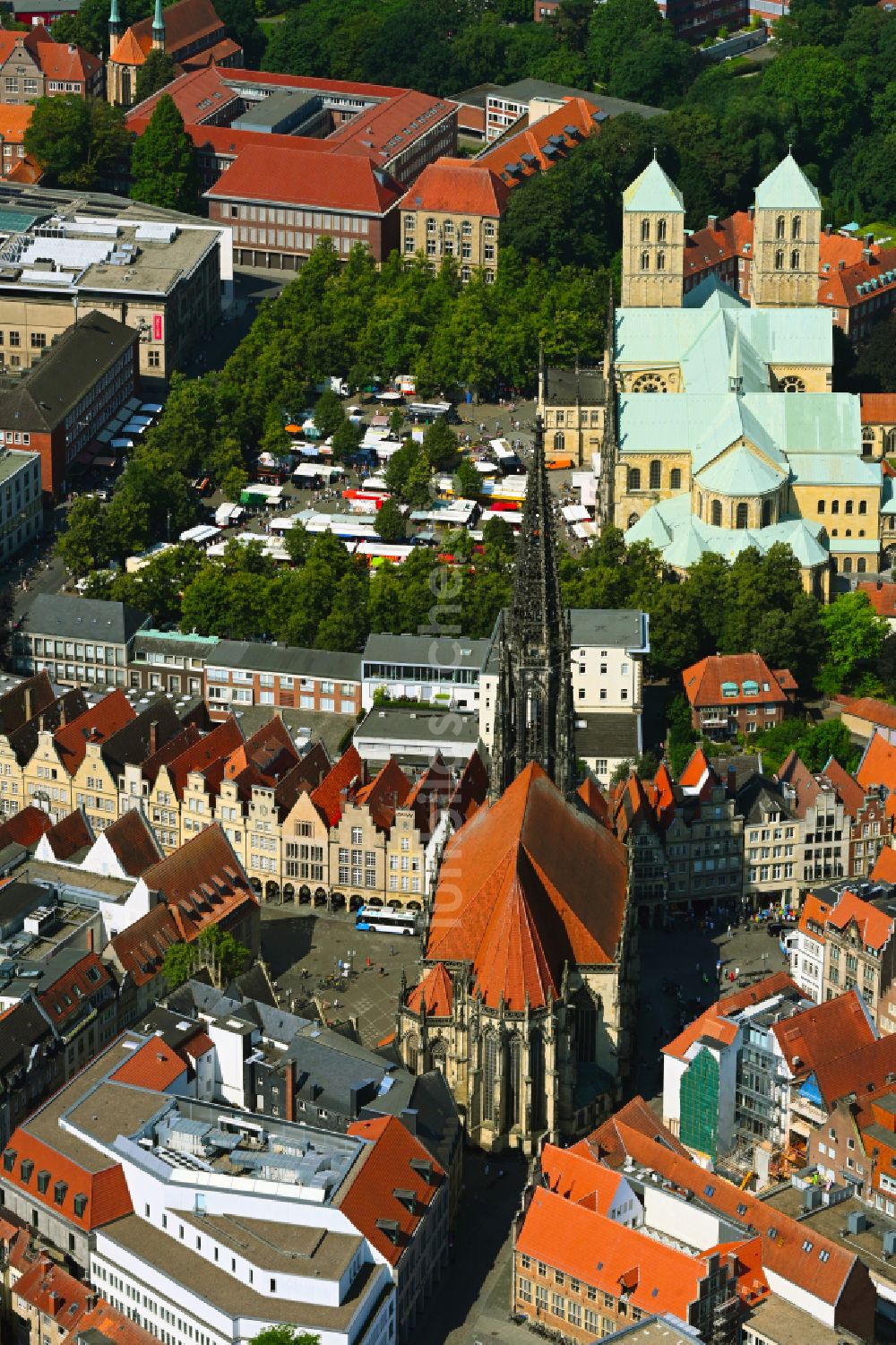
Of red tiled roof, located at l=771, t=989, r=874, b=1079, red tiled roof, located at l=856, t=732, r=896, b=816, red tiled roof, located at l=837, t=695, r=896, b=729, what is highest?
red tiled roof, located at l=771, t=989, r=874, b=1079

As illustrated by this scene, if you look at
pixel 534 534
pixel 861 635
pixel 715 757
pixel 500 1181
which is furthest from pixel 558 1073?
pixel 861 635

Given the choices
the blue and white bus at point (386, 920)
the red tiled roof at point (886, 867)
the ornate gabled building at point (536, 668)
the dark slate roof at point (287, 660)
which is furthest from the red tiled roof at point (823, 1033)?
the dark slate roof at point (287, 660)

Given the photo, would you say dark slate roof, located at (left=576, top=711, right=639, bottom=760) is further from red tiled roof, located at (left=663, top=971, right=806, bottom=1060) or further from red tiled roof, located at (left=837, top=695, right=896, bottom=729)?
red tiled roof, located at (left=663, top=971, right=806, bottom=1060)

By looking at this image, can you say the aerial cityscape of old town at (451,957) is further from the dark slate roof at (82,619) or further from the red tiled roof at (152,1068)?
the dark slate roof at (82,619)

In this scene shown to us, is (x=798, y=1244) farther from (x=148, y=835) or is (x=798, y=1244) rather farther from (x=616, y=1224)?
(x=148, y=835)

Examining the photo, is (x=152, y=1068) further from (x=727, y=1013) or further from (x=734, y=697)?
(x=734, y=697)

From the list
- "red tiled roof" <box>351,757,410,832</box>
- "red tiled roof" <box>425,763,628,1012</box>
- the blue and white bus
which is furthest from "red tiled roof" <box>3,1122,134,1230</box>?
"red tiled roof" <box>351,757,410,832</box>

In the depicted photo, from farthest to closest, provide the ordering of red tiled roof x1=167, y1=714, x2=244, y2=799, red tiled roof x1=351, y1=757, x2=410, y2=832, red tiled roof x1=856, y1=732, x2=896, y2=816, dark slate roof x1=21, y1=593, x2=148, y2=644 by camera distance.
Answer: dark slate roof x1=21, y1=593, x2=148, y2=644 < red tiled roof x1=856, y1=732, x2=896, y2=816 < red tiled roof x1=167, y1=714, x2=244, y2=799 < red tiled roof x1=351, y1=757, x2=410, y2=832
